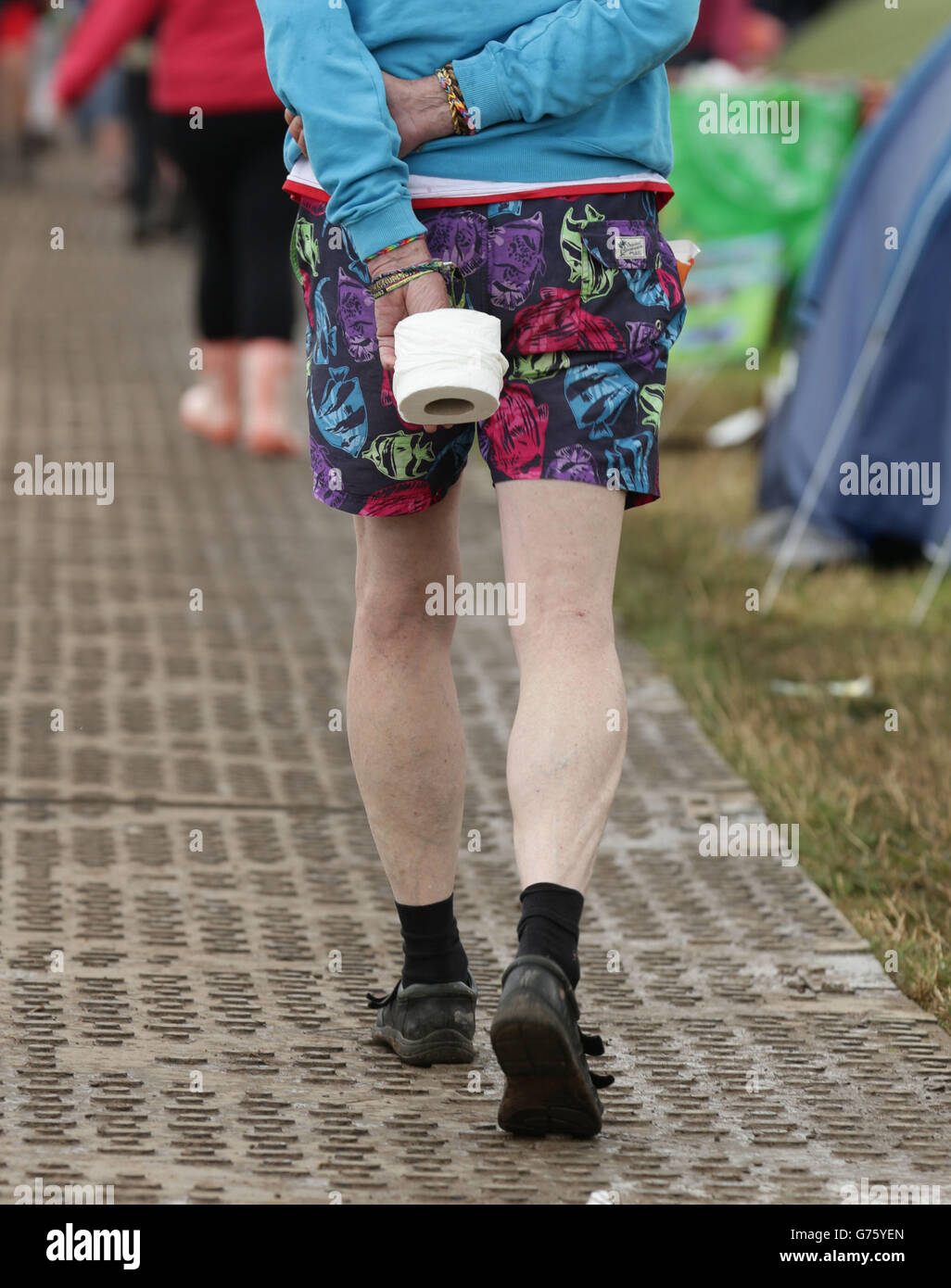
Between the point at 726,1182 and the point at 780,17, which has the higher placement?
the point at 780,17

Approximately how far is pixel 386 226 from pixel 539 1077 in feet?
3.36

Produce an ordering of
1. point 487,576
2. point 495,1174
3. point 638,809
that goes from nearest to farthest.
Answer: point 495,1174
point 638,809
point 487,576

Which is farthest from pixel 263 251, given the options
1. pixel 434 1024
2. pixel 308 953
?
pixel 434 1024

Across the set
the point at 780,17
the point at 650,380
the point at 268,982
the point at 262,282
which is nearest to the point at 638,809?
the point at 268,982

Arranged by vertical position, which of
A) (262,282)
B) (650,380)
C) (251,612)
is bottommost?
(251,612)

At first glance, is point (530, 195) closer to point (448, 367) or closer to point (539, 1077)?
point (448, 367)

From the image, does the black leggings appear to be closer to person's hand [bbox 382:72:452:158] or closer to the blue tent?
the blue tent

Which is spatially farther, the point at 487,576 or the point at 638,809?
the point at 487,576

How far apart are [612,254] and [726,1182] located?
1137 millimetres

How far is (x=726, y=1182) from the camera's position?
2498 mm

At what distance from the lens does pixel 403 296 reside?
8.10ft

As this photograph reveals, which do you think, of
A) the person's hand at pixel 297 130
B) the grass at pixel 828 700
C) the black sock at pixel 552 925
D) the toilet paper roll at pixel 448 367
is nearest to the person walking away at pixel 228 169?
the grass at pixel 828 700

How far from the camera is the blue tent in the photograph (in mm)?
5984

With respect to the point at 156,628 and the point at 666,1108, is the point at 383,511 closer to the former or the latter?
the point at 666,1108
